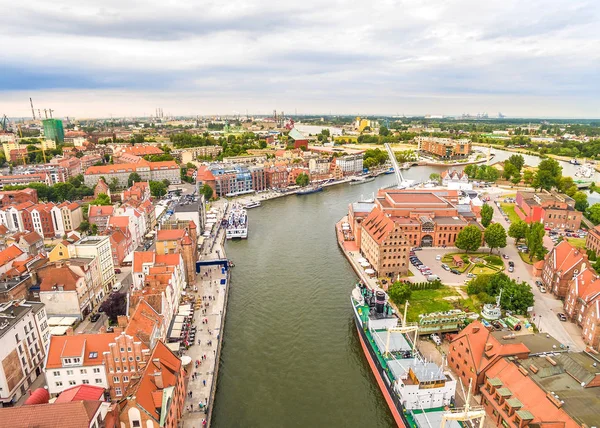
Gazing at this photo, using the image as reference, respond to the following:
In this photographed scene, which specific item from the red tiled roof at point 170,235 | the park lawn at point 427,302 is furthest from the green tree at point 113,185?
the park lawn at point 427,302

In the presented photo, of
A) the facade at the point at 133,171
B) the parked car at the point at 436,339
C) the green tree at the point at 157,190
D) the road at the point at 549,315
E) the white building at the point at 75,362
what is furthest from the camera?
the facade at the point at 133,171

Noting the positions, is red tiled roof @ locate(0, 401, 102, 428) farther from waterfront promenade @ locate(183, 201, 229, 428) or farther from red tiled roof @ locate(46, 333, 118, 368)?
waterfront promenade @ locate(183, 201, 229, 428)

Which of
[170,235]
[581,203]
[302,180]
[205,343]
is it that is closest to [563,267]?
[205,343]

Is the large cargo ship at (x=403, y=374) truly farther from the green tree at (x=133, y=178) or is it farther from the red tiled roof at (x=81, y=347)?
the green tree at (x=133, y=178)

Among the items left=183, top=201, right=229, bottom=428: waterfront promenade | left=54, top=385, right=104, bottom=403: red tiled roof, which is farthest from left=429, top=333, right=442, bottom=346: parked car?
left=54, top=385, right=104, bottom=403: red tiled roof

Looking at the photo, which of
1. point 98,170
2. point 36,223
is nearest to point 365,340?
point 36,223

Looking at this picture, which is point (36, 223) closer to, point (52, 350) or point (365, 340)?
point (52, 350)

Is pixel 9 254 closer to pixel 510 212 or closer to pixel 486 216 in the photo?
pixel 486 216
